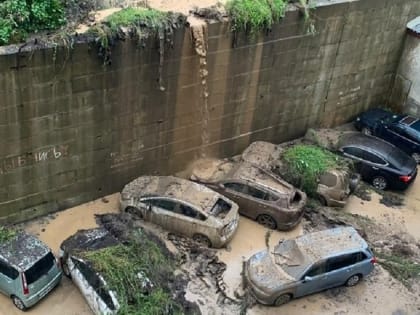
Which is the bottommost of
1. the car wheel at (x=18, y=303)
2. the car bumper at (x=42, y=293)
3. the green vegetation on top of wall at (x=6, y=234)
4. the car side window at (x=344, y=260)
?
the car wheel at (x=18, y=303)

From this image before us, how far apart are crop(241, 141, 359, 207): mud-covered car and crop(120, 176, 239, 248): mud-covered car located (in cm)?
213

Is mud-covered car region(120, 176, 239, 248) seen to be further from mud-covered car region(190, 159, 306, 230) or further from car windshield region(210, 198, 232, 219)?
mud-covered car region(190, 159, 306, 230)

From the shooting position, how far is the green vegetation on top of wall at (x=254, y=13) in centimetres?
1540

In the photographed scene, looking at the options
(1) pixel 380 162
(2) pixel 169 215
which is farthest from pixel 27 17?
(1) pixel 380 162

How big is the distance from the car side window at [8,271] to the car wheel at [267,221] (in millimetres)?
6076

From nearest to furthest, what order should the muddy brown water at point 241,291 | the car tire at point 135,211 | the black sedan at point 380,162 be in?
1. the muddy brown water at point 241,291
2. the car tire at point 135,211
3. the black sedan at point 380,162

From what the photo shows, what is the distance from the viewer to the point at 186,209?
47.4 ft

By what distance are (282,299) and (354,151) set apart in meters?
5.80

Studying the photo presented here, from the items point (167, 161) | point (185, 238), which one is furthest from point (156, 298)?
point (167, 161)

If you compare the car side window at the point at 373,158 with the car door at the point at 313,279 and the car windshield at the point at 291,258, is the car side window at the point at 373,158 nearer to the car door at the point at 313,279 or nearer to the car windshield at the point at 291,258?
the car windshield at the point at 291,258

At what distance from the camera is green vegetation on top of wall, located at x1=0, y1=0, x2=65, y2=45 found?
1289cm

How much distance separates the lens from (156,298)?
12.3 meters

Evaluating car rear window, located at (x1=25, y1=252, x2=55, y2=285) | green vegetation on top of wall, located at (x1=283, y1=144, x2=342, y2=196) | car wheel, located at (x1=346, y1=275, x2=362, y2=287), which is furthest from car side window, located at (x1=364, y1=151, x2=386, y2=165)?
car rear window, located at (x1=25, y1=252, x2=55, y2=285)

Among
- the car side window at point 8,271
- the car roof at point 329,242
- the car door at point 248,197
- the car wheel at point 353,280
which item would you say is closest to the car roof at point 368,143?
the car door at point 248,197
